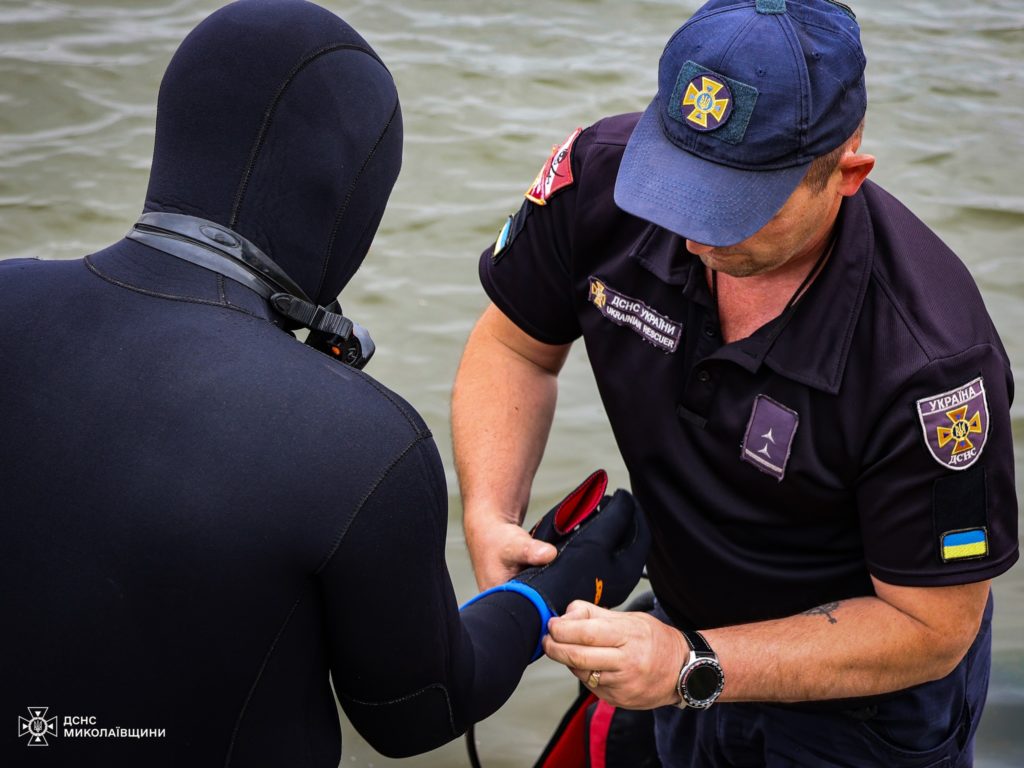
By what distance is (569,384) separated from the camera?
4305 millimetres

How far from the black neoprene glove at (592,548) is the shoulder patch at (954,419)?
57 centimetres

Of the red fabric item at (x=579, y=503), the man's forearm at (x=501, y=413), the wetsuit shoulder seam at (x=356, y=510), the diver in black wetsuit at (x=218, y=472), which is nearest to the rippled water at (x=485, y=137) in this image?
the man's forearm at (x=501, y=413)

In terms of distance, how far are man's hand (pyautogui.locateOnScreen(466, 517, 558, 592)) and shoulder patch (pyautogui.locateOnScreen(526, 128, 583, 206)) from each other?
0.60 metres

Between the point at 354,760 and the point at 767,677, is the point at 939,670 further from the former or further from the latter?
the point at 354,760

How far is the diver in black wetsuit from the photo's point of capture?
129cm

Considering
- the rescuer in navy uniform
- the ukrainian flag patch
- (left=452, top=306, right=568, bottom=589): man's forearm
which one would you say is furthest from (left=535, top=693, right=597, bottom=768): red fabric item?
the ukrainian flag patch

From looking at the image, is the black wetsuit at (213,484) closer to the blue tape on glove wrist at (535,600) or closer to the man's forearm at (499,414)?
the blue tape on glove wrist at (535,600)

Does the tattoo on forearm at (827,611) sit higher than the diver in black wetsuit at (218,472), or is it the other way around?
the diver in black wetsuit at (218,472)

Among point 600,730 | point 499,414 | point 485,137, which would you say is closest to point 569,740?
point 600,730

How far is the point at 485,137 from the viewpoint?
19.1 feet

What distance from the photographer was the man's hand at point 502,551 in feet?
6.52

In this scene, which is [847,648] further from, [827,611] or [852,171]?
[852,171]

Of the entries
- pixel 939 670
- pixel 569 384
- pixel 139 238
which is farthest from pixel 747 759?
pixel 569 384

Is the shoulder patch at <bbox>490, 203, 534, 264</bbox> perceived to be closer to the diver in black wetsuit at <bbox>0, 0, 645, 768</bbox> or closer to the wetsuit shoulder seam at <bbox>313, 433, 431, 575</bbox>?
the diver in black wetsuit at <bbox>0, 0, 645, 768</bbox>
